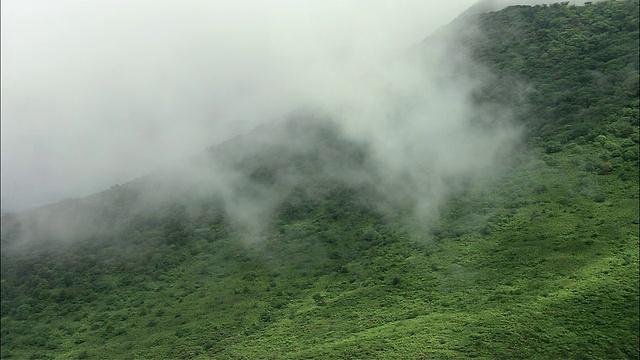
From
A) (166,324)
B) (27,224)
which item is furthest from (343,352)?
(27,224)

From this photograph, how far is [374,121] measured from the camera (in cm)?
9900

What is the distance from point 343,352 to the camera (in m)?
43.0

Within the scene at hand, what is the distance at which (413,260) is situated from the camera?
59625 millimetres

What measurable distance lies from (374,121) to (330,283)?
1790 inches

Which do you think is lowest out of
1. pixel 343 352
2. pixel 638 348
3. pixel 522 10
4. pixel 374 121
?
pixel 638 348

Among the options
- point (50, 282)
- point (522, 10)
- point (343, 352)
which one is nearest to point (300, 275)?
point (343, 352)

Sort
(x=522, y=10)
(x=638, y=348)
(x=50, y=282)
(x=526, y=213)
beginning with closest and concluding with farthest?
(x=638, y=348) → (x=526, y=213) → (x=50, y=282) → (x=522, y=10)

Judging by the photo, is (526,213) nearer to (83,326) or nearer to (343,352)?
(343,352)

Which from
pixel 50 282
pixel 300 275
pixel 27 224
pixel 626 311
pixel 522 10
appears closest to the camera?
pixel 626 311

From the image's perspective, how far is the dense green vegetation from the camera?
41.5 m

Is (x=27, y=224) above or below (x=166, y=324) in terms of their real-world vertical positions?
above

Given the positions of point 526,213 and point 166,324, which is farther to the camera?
point 166,324

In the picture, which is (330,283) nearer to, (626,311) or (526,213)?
(526,213)

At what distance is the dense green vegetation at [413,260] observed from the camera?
4150 centimetres
